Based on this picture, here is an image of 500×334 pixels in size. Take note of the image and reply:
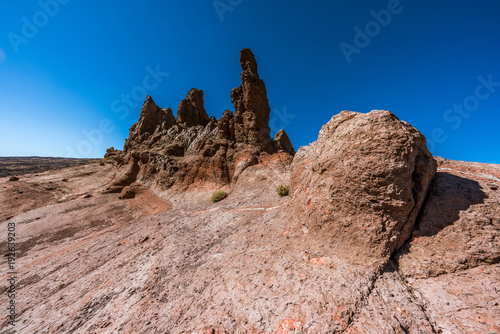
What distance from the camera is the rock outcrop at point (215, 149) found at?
68.0 feet

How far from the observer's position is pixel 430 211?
4938 mm

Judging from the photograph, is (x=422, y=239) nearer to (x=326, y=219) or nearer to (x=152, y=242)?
(x=326, y=219)

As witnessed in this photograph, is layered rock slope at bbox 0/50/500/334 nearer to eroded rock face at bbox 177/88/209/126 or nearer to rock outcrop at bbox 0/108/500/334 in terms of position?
rock outcrop at bbox 0/108/500/334

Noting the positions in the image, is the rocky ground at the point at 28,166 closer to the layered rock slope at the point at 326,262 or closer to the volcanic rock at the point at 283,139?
the volcanic rock at the point at 283,139

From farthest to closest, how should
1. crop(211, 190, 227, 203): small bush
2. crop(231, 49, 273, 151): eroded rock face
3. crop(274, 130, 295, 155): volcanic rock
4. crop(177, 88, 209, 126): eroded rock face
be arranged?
crop(177, 88, 209, 126): eroded rock face, crop(274, 130, 295, 155): volcanic rock, crop(231, 49, 273, 151): eroded rock face, crop(211, 190, 227, 203): small bush

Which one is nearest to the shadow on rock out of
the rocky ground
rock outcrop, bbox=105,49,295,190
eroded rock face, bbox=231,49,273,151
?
rock outcrop, bbox=105,49,295,190

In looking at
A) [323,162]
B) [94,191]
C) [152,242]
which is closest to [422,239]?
[323,162]

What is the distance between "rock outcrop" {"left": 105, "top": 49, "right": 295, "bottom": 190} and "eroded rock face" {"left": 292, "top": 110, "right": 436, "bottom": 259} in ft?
42.2

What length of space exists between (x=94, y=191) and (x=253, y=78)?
25.2 metres

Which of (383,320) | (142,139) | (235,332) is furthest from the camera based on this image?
(142,139)

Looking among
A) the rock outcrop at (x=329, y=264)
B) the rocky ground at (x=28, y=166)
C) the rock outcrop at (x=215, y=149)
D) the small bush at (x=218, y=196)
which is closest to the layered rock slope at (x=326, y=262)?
the rock outcrop at (x=329, y=264)

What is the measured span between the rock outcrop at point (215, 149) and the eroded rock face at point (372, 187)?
42.2 feet

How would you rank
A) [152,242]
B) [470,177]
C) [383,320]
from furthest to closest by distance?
[152,242]
[470,177]
[383,320]

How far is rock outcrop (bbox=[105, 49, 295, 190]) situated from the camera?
20734 millimetres
